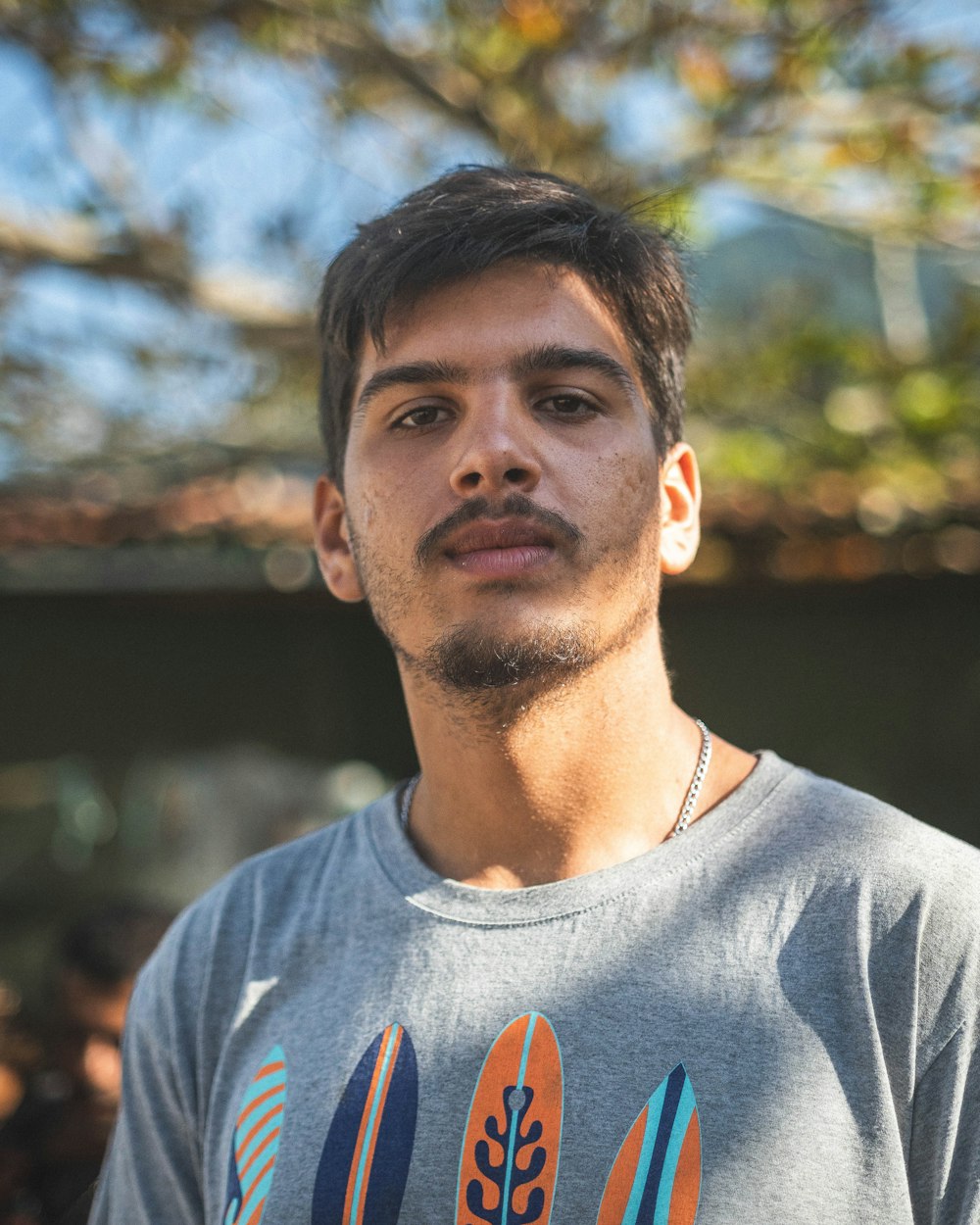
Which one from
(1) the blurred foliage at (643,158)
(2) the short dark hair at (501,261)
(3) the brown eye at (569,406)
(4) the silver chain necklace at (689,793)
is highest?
(1) the blurred foliage at (643,158)

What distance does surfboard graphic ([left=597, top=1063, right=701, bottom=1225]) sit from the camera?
1.36 m

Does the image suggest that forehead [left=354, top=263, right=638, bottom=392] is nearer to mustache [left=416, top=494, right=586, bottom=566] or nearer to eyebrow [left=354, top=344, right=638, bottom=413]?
eyebrow [left=354, top=344, right=638, bottom=413]

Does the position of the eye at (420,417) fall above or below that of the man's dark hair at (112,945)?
above

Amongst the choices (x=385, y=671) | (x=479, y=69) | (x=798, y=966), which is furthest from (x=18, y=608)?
(x=798, y=966)

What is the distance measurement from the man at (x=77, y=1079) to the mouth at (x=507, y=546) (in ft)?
7.54

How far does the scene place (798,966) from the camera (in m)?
1.44

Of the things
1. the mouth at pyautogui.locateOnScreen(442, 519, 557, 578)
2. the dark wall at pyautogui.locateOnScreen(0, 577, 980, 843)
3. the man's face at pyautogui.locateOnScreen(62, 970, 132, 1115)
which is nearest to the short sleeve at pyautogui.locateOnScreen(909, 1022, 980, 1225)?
the mouth at pyautogui.locateOnScreen(442, 519, 557, 578)

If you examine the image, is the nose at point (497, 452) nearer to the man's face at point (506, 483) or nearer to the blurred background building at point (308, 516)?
the man's face at point (506, 483)

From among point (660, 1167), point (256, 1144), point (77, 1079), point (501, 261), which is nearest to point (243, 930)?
point (256, 1144)

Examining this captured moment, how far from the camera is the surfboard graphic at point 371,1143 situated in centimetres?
148

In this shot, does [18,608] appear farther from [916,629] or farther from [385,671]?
[916,629]

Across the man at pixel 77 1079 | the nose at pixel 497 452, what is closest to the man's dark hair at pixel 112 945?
the man at pixel 77 1079

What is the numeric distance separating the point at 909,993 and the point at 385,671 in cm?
437

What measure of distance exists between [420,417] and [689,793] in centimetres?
66
